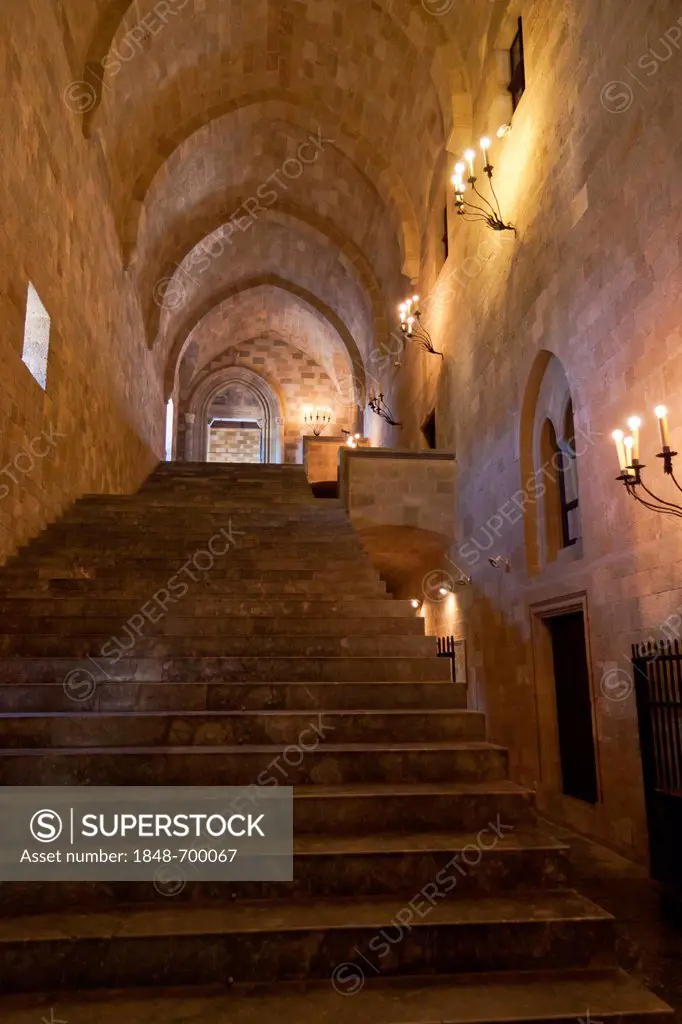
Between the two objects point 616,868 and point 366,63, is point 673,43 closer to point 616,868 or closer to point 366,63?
point 616,868

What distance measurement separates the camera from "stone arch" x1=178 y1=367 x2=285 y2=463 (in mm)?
23016

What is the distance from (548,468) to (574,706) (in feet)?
7.98

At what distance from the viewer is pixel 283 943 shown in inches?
109

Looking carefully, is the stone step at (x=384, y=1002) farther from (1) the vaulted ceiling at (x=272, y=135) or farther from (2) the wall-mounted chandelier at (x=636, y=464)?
(1) the vaulted ceiling at (x=272, y=135)

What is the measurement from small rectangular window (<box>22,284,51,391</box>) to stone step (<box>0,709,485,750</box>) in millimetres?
4508

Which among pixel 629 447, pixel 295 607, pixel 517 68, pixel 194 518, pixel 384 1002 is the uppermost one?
pixel 517 68

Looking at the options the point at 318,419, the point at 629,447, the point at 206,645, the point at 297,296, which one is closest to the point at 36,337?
the point at 206,645

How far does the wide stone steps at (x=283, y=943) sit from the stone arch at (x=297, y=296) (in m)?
16.2

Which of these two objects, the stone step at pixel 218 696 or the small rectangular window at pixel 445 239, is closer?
the stone step at pixel 218 696

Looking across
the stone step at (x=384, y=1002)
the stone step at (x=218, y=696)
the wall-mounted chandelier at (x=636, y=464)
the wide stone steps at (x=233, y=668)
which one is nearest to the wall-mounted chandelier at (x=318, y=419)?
the wide stone steps at (x=233, y=668)

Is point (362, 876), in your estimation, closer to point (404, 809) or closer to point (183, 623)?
point (404, 809)

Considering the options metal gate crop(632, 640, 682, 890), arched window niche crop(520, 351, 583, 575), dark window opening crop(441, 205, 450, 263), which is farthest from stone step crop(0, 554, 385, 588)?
dark window opening crop(441, 205, 450, 263)

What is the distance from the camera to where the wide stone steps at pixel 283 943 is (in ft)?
8.82

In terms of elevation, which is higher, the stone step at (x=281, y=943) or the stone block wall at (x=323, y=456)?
the stone block wall at (x=323, y=456)
